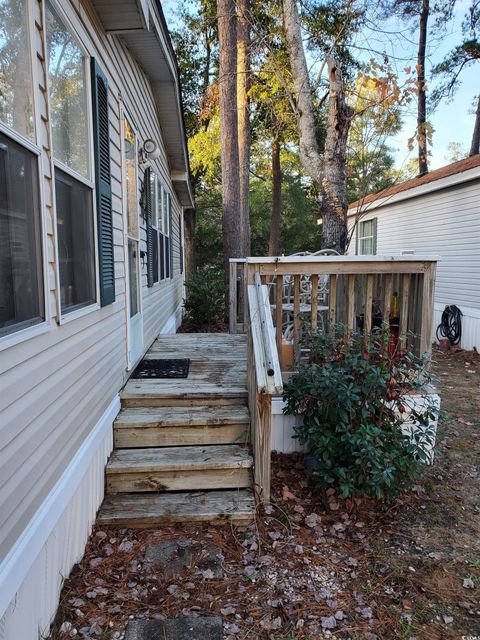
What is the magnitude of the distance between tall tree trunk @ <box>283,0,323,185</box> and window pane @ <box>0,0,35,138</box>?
621cm

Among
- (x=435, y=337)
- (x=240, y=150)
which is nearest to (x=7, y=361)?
(x=435, y=337)

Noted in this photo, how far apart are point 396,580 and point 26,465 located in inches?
77.9

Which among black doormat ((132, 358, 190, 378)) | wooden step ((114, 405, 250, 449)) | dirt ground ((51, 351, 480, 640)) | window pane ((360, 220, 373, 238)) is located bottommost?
dirt ground ((51, 351, 480, 640))

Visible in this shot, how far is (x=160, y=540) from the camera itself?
262 centimetres

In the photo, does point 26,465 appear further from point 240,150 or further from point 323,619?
point 240,150

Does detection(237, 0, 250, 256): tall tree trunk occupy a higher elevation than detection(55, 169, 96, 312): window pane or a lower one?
higher

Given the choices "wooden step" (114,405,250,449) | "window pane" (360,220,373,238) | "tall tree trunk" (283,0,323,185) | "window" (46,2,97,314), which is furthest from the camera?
"window pane" (360,220,373,238)

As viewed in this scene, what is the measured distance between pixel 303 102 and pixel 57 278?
23.9ft

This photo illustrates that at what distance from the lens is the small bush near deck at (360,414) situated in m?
2.83

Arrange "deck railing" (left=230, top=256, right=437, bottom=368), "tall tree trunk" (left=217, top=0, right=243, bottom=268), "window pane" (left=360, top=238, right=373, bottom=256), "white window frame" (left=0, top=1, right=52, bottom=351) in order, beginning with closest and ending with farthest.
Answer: "white window frame" (left=0, top=1, right=52, bottom=351)
"deck railing" (left=230, top=256, right=437, bottom=368)
"tall tree trunk" (left=217, top=0, right=243, bottom=268)
"window pane" (left=360, top=238, right=373, bottom=256)

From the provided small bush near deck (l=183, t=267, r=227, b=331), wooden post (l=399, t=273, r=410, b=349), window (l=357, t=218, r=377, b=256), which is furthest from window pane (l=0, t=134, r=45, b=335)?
window (l=357, t=218, r=377, b=256)

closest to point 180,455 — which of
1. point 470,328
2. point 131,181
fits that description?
point 131,181

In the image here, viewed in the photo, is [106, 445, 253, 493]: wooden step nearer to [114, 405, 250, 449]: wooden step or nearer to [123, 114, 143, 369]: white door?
[114, 405, 250, 449]: wooden step

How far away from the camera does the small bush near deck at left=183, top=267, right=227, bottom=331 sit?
8180mm
